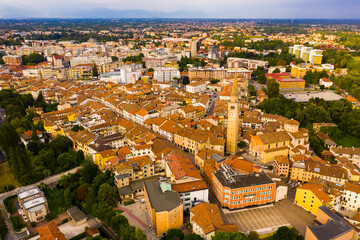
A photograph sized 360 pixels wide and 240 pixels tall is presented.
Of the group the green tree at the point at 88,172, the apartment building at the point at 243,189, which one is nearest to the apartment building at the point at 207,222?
the apartment building at the point at 243,189

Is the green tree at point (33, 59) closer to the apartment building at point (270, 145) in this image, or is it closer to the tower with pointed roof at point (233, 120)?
the tower with pointed roof at point (233, 120)

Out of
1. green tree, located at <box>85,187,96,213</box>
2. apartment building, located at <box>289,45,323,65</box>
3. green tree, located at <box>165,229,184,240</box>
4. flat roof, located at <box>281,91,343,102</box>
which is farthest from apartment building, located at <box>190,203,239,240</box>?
apartment building, located at <box>289,45,323,65</box>

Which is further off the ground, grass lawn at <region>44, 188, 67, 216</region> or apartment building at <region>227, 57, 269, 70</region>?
apartment building at <region>227, 57, 269, 70</region>

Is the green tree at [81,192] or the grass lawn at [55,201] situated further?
the green tree at [81,192]

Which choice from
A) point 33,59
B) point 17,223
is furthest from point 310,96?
point 33,59

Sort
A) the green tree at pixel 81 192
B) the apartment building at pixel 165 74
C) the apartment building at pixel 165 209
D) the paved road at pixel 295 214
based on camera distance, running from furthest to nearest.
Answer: the apartment building at pixel 165 74 → the green tree at pixel 81 192 → the paved road at pixel 295 214 → the apartment building at pixel 165 209

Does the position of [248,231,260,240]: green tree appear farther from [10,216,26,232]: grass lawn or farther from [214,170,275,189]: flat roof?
[10,216,26,232]: grass lawn
